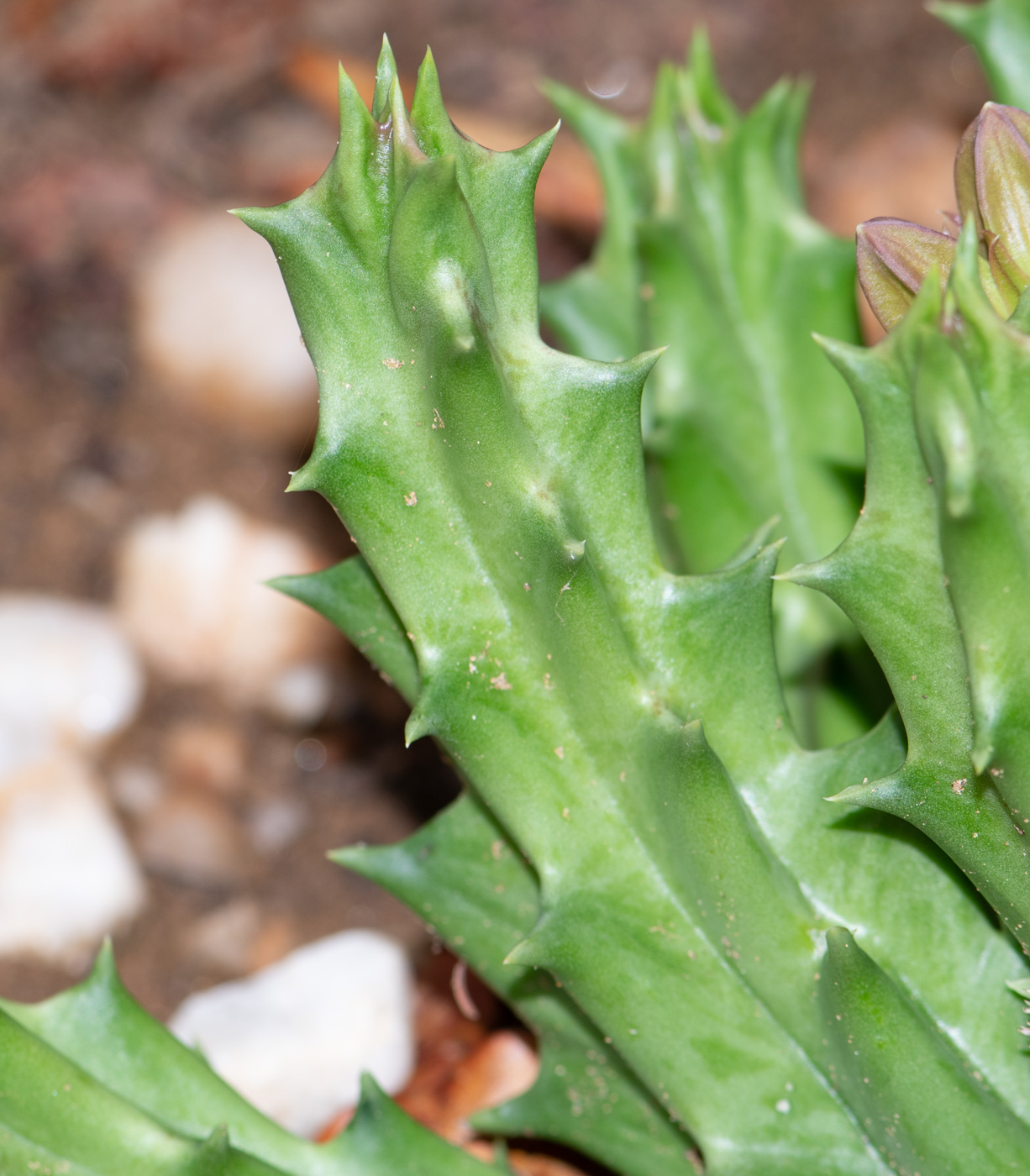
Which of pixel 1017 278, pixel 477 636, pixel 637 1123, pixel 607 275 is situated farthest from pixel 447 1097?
pixel 1017 278

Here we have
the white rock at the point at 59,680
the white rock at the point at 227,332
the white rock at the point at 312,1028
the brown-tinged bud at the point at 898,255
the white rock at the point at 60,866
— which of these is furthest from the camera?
the white rock at the point at 227,332

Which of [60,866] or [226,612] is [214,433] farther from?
[60,866]

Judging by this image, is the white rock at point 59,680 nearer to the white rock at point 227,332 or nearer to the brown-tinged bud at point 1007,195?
the white rock at point 227,332

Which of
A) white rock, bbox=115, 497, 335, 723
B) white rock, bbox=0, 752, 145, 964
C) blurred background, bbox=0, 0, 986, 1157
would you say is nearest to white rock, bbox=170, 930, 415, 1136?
blurred background, bbox=0, 0, 986, 1157

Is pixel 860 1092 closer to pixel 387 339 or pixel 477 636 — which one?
pixel 477 636

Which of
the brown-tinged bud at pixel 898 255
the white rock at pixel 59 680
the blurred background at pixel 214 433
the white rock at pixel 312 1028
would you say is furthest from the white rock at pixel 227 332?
the brown-tinged bud at pixel 898 255

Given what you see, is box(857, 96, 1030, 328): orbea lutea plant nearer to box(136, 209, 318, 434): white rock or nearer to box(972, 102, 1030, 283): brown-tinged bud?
box(972, 102, 1030, 283): brown-tinged bud

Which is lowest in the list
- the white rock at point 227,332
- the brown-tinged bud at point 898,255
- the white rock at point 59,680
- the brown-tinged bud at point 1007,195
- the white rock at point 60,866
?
the white rock at point 60,866
